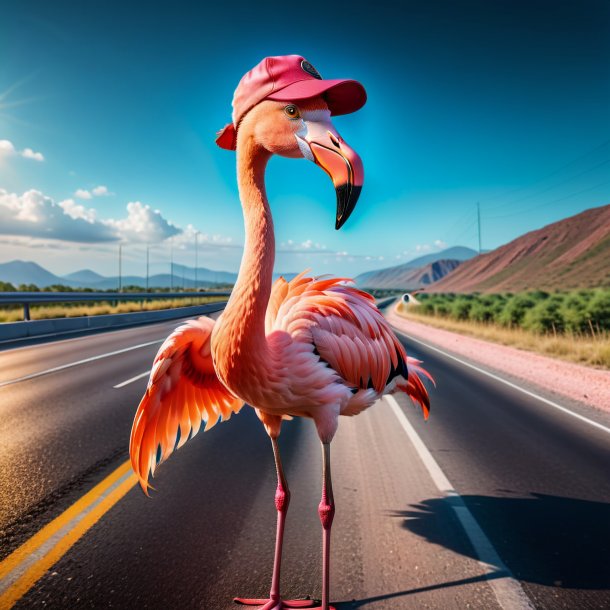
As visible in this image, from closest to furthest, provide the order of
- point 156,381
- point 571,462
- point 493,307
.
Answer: point 156,381, point 571,462, point 493,307

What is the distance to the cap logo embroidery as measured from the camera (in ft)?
5.33

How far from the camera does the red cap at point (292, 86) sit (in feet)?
5.08

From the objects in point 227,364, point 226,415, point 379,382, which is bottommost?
point 226,415

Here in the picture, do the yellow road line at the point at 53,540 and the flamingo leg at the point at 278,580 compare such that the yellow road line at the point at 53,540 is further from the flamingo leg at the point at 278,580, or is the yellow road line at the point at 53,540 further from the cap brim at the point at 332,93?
the cap brim at the point at 332,93

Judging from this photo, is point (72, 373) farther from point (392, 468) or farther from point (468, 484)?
point (468, 484)

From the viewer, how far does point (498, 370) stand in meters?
11.0

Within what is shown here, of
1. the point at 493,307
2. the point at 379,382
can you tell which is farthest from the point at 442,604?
the point at 493,307

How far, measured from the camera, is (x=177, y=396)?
7.56 feet

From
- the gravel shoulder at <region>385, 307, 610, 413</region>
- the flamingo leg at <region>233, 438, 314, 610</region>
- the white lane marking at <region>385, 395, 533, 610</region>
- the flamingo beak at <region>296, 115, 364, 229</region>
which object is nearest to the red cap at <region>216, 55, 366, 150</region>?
the flamingo beak at <region>296, 115, 364, 229</region>

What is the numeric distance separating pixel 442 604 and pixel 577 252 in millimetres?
115596

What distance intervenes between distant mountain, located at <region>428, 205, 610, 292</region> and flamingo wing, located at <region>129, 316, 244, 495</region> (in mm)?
87374

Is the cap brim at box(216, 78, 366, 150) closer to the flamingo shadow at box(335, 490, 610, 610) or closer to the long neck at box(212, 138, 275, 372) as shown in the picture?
A: the long neck at box(212, 138, 275, 372)

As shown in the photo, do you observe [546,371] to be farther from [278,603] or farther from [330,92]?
[330,92]

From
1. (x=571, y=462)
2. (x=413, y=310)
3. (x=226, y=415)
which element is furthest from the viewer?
(x=413, y=310)
